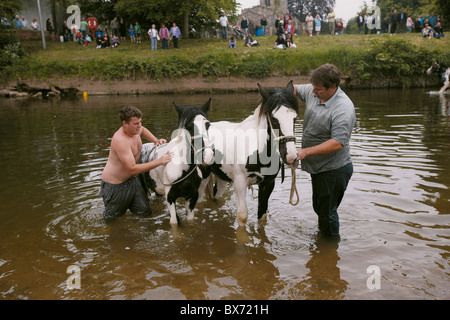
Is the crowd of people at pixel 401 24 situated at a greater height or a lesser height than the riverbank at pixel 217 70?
greater

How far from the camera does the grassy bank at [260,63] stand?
87.2 feet

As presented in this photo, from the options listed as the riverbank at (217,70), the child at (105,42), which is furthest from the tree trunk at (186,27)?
the child at (105,42)

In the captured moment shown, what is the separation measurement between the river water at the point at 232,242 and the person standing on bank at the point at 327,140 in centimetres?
68

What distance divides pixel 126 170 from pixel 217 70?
22334 millimetres

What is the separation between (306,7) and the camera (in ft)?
255

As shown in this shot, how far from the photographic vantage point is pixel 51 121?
16234mm

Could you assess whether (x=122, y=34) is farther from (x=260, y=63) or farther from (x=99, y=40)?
(x=260, y=63)

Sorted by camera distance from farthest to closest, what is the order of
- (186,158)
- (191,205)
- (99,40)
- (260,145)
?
(99,40) → (191,205) → (186,158) → (260,145)

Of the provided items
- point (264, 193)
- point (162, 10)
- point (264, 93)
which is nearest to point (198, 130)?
point (264, 93)

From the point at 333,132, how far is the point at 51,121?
14783 millimetres

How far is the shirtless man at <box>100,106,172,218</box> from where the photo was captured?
5426 millimetres

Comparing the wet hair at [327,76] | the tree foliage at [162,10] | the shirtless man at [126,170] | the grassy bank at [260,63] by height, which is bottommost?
the shirtless man at [126,170]

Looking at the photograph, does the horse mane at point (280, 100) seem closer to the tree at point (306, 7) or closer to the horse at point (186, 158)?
the horse at point (186, 158)

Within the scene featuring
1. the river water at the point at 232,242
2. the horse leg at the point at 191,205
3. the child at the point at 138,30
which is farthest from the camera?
the child at the point at 138,30
